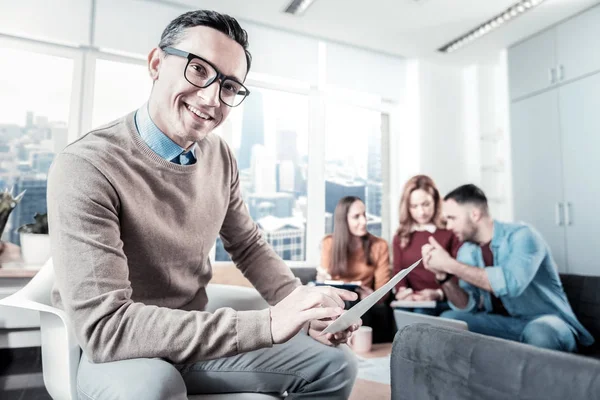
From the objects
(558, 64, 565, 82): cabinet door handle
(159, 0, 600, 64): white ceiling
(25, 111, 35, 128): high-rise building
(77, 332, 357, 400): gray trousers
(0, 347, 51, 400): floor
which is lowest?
(0, 347, 51, 400): floor

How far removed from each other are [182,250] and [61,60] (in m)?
2.83

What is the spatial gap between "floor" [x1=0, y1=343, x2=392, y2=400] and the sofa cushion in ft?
3.58

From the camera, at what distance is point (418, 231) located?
3.22 m

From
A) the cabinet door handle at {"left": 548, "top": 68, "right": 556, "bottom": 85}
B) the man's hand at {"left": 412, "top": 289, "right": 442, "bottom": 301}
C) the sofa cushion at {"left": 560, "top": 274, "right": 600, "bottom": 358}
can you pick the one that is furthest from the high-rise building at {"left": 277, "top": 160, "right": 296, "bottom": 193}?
the cabinet door handle at {"left": 548, "top": 68, "right": 556, "bottom": 85}

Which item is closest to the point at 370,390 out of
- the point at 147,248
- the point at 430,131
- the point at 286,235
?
the point at 147,248

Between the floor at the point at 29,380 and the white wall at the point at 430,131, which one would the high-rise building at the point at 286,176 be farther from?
the floor at the point at 29,380

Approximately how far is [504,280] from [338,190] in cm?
218

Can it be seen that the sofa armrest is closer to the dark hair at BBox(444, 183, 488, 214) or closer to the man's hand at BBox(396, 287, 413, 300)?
the dark hair at BBox(444, 183, 488, 214)

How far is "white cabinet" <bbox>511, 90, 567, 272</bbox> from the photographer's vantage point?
11.9 ft

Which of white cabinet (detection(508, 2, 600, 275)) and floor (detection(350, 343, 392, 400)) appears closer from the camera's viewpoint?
floor (detection(350, 343, 392, 400))

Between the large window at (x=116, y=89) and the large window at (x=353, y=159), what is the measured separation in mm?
1719

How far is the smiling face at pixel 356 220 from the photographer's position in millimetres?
3314

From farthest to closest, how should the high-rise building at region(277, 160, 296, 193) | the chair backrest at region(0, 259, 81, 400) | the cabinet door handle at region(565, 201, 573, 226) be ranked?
the high-rise building at region(277, 160, 296, 193) < the cabinet door handle at region(565, 201, 573, 226) < the chair backrest at region(0, 259, 81, 400)

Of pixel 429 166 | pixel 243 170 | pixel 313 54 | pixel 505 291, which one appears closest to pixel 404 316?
pixel 505 291
